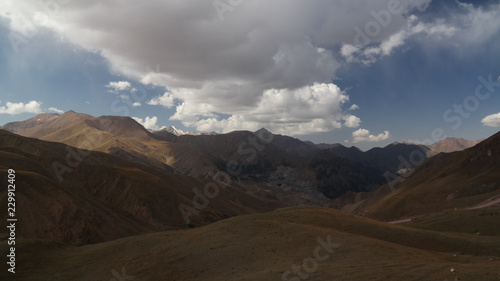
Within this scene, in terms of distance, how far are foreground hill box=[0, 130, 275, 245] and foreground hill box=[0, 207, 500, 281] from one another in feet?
112

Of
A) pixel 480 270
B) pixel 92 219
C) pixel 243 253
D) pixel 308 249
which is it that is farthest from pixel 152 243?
pixel 92 219

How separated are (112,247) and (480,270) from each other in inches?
1579

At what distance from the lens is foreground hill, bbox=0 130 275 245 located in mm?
68688

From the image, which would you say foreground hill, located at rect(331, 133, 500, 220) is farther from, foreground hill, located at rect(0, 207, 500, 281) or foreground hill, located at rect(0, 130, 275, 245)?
foreground hill, located at rect(0, 130, 275, 245)

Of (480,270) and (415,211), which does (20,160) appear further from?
(415,211)

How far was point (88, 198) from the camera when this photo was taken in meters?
85.4
